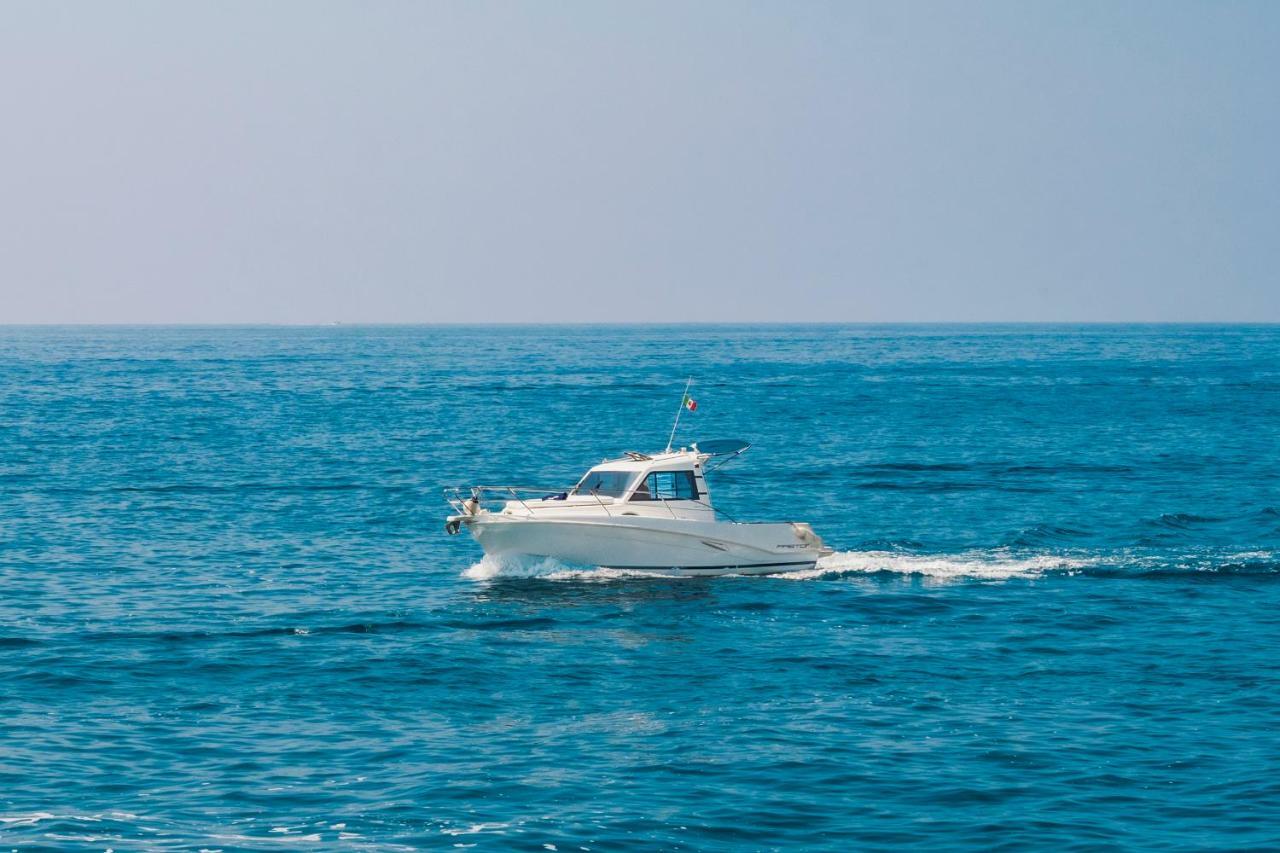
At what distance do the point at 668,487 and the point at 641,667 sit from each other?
1061 cm

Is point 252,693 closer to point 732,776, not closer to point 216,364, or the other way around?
point 732,776

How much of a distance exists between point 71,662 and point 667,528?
15233mm

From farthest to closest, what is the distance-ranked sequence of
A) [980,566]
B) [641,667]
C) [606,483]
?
[980,566] → [606,483] → [641,667]

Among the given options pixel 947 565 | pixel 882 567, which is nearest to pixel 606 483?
pixel 882 567

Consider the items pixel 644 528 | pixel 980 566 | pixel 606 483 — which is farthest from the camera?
pixel 980 566

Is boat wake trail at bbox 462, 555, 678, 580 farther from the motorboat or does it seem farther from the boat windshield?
the boat windshield

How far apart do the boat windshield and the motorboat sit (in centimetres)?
3

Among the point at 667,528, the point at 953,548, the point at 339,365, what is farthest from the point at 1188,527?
the point at 339,365

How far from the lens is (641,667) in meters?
29.6

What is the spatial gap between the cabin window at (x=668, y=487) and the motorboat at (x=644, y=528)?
1.0 inches

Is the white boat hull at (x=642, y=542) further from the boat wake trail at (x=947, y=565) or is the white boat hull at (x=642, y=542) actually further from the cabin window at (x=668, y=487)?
the boat wake trail at (x=947, y=565)

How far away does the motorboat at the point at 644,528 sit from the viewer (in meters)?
38.5

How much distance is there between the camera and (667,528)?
1526 inches

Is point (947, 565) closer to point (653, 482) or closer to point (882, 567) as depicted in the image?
point (882, 567)
